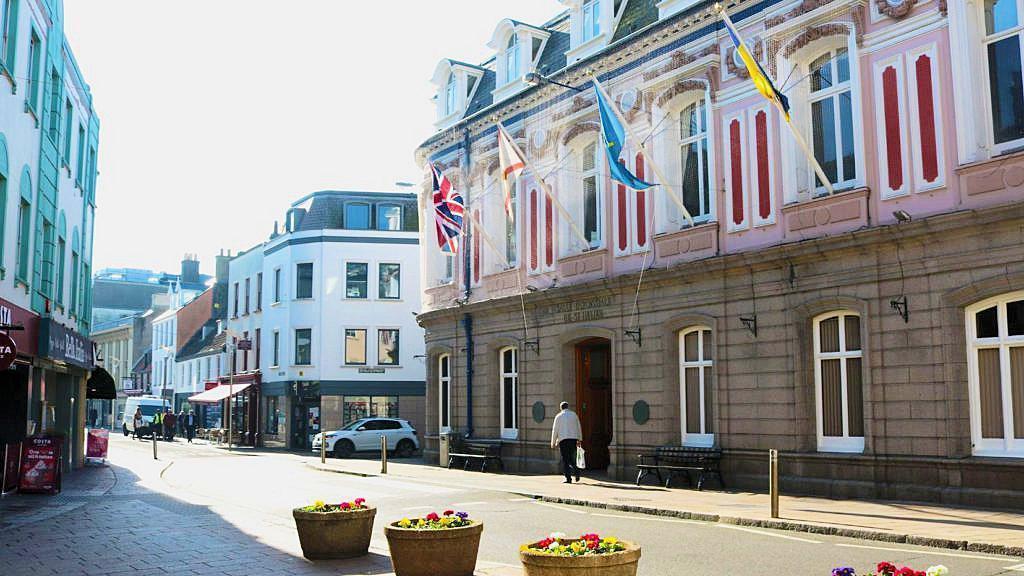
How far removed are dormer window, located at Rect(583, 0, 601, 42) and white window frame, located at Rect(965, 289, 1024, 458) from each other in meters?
11.4

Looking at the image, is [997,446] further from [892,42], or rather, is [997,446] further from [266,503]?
[266,503]

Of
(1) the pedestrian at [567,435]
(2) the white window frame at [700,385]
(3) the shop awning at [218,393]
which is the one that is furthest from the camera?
(3) the shop awning at [218,393]

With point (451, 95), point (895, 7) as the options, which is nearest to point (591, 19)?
point (451, 95)

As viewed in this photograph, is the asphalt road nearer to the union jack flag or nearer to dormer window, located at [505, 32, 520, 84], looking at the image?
the union jack flag

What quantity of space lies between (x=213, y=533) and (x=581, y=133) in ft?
46.8

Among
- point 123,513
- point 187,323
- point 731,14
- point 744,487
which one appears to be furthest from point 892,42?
point 187,323

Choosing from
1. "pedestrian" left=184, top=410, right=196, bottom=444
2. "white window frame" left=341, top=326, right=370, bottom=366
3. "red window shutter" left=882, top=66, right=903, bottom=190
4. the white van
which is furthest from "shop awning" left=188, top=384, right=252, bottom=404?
"red window shutter" left=882, top=66, right=903, bottom=190

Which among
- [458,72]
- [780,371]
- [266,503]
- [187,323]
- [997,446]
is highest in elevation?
[458,72]

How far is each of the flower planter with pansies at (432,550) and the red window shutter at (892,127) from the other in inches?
423

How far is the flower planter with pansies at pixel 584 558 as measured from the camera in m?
7.08

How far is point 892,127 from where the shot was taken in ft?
53.9

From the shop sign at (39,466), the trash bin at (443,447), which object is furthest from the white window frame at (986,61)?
the shop sign at (39,466)

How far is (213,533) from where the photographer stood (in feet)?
42.7

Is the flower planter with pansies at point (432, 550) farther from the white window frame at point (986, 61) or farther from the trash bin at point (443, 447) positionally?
the trash bin at point (443, 447)
